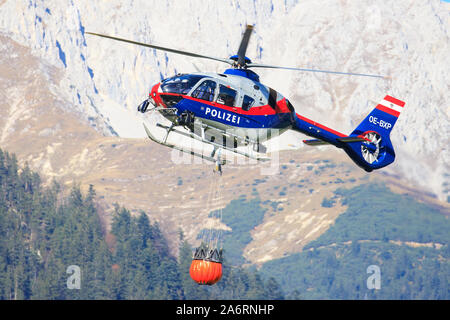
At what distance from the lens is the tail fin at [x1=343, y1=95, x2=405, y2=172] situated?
51.7m

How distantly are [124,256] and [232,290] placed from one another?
1058 inches

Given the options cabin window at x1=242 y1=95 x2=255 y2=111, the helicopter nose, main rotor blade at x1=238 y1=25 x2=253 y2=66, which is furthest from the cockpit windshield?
cabin window at x1=242 y1=95 x2=255 y2=111

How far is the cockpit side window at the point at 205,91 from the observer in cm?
4478

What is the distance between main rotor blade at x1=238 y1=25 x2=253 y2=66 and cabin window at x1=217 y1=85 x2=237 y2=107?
1.93 m

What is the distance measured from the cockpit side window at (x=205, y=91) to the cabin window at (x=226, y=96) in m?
0.39

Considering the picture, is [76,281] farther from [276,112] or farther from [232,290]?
[276,112]

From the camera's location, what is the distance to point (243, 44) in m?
44.3

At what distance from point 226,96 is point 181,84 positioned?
7.61 ft

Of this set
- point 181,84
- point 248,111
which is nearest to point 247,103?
point 248,111

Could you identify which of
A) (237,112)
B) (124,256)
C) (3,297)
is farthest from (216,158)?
(124,256)

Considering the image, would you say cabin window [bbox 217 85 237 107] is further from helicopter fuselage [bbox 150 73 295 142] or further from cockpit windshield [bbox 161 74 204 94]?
cockpit windshield [bbox 161 74 204 94]

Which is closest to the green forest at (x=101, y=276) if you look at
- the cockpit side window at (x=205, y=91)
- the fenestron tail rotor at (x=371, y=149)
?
the fenestron tail rotor at (x=371, y=149)

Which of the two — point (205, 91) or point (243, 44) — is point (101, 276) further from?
point (243, 44)

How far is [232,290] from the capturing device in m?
186
